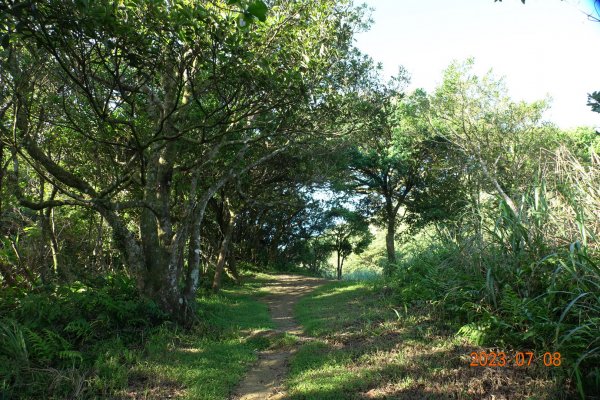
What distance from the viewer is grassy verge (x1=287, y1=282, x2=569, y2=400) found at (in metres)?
4.46

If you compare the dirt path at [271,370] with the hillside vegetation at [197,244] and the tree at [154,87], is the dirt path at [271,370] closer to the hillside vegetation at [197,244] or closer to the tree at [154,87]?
the hillside vegetation at [197,244]

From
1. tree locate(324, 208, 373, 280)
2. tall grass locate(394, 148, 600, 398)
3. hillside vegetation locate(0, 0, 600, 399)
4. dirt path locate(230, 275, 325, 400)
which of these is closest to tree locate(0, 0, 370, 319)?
hillside vegetation locate(0, 0, 600, 399)

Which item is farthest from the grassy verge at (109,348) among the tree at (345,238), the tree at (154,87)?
the tree at (345,238)

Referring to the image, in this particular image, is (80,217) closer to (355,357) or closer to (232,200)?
→ (232,200)

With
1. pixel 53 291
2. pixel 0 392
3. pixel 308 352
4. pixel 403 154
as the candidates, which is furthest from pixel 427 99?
pixel 0 392

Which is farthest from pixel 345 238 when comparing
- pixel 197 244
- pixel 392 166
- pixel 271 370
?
pixel 271 370

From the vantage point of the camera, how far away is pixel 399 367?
5.31 meters

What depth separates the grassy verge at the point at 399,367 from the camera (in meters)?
4.46

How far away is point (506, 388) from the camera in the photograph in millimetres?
4398

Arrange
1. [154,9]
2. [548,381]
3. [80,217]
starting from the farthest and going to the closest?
[80,217]
[154,9]
[548,381]

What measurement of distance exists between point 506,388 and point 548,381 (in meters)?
0.44
